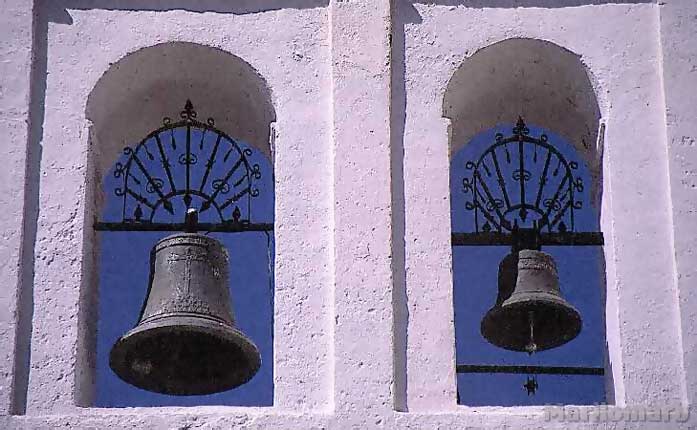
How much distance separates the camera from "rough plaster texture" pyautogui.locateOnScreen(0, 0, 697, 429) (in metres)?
14.3

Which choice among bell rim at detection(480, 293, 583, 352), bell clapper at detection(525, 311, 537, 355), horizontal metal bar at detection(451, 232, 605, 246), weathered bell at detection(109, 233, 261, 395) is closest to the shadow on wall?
weathered bell at detection(109, 233, 261, 395)

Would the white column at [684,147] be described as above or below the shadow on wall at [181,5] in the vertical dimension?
below

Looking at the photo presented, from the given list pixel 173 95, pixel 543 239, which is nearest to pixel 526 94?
pixel 543 239

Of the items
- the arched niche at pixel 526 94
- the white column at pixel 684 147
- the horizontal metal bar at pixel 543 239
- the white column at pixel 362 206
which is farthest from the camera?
the arched niche at pixel 526 94

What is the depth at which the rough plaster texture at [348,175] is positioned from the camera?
14320mm

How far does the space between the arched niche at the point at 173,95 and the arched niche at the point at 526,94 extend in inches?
37.2

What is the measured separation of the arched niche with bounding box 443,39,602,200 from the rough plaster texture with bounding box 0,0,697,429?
3 centimetres

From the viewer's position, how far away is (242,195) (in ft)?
50.2

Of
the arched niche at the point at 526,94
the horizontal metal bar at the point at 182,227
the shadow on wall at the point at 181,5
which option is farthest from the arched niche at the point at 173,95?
the arched niche at the point at 526,94

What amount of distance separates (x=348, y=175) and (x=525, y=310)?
4.17ft

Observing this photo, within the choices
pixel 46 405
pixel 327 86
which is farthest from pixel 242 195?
pixel 46 405

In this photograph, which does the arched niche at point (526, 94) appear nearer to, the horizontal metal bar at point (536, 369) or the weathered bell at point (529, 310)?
the weathered bell at point (529, 310)

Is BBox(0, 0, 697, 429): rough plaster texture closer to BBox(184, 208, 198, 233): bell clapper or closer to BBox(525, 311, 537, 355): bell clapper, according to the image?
BBox(184, 208, 198, 233): bell clapper

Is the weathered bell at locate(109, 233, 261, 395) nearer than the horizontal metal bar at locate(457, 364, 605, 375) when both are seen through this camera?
Yes
